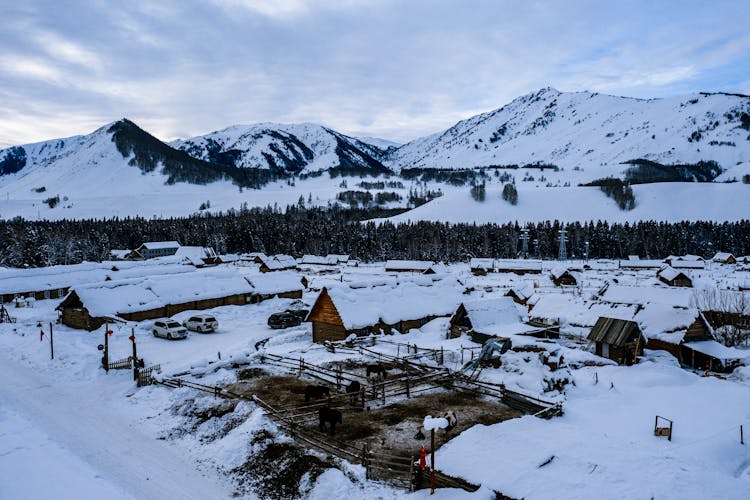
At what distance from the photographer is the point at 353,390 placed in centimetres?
2128

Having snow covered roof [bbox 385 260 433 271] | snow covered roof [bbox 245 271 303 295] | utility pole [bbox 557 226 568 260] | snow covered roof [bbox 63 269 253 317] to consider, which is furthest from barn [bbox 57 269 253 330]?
utility pole [bbox 557 226 568 260]

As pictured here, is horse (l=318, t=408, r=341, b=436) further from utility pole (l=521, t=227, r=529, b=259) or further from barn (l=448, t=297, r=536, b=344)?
utility pole (l=521, t=227, r=529, b=259)

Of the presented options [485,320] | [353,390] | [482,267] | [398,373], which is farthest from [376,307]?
[482,267]

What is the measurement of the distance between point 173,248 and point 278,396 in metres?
130

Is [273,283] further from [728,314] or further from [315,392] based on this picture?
[728,314]

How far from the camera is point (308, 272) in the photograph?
331 feet

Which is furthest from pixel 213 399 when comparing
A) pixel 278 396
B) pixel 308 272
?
pixel 308 272

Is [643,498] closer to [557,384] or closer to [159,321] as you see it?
[557,384]

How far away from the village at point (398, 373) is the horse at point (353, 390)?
93 millimetres

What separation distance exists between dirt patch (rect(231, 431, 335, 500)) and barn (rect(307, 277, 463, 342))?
1777cm

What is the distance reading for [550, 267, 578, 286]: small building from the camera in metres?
80.9

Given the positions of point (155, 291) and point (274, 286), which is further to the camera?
point (274, 286)

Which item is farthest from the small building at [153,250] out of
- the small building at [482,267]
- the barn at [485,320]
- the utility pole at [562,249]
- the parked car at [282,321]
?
the barn at [485,320]

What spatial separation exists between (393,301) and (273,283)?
24317mm
